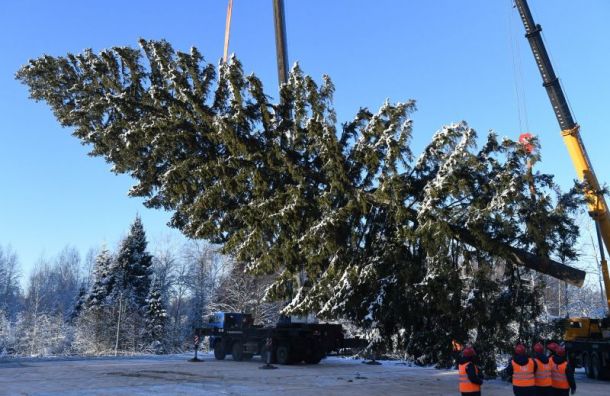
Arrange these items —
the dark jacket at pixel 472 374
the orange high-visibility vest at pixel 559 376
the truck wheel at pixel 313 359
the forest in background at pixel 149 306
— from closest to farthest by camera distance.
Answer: the dark jacket at pixel 472 374
the orange high-visibility vest at pixel 559 376
the truck wheel at pixel 313 359
the forest in background at pixel 149 306

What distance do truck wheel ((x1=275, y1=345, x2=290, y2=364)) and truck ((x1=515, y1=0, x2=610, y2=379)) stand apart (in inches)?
374

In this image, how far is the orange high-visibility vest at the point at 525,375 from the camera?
8219mm

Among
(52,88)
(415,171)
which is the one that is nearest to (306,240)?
(415,171)

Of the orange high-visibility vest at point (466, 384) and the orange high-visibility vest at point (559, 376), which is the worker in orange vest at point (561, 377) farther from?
the orange high-visibility vest at point (466, 384)

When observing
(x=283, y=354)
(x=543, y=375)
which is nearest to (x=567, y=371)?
(x=543, y=375)

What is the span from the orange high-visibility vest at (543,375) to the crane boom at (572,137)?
8.92 metres

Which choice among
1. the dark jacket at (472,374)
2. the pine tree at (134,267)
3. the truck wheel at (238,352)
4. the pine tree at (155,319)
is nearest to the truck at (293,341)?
the truck wheel at (238,352)

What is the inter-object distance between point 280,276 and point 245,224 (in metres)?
1.90

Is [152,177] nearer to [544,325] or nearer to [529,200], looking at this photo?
[529,200]

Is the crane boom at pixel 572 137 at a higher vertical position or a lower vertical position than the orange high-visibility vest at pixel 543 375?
higher

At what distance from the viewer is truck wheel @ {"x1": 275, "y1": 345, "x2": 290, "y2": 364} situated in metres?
20.3

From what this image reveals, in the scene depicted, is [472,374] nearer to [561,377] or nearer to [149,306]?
[561,377]

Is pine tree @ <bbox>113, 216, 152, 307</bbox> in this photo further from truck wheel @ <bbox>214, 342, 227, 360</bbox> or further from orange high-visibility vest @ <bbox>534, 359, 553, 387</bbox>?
orange high-visibility vest @ <bbox>534, 359, 553, 387</bbox>

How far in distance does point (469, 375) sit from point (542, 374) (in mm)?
1144
